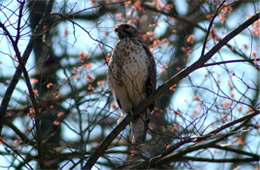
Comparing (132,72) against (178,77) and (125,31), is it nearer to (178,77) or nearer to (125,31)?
(125,31)

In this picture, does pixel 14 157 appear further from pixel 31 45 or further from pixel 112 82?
pixel 112 82

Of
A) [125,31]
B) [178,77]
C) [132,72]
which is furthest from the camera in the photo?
[125,31]

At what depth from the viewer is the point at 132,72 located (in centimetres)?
612

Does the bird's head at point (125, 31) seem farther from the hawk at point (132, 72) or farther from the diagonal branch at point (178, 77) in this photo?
the diagonal branch at point (178, 77)

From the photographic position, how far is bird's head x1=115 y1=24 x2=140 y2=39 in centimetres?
661

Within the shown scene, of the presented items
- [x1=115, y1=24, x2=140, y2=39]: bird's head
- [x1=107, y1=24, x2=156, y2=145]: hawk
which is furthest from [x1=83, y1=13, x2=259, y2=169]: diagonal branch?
[x1=115, y1=24, x2=140, y2=39]: bird's head

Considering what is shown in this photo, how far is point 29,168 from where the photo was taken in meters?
4.77

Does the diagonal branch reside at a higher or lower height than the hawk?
lower

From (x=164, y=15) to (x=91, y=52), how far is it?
3.94ft

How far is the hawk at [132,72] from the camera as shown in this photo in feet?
20.0

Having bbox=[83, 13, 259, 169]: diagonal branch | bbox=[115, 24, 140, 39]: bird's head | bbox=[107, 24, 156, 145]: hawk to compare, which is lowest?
bbox=[83, 13, 259, 169]: diagonal branch

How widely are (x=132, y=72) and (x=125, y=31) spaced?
0.72 m

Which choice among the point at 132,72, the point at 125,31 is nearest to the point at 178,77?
the point at 132,72

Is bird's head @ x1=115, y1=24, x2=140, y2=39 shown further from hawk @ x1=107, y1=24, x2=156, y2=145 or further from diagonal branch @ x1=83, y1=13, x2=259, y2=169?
diagonal branch @ x1=83, y1=13, x2=259, y2=169
